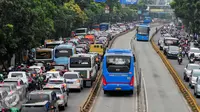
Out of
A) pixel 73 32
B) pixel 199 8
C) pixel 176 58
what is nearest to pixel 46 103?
pixel 176 58

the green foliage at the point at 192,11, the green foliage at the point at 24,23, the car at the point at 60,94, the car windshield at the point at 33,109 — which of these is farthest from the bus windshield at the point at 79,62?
the green foliage at the point at 192,11

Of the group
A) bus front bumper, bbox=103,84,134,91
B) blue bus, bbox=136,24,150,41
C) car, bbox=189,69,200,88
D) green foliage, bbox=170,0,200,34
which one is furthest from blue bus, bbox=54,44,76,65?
blue bus, bbox=136,24,150,41

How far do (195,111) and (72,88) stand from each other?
11.3 metres

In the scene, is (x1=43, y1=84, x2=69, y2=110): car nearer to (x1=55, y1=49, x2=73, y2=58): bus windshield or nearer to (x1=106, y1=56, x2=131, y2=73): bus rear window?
(x1=106, y1=56, x2=131, y2=73): bus rear window

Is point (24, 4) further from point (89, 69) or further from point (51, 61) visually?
point (89, 69)

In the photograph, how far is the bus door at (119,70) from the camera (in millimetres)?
37094

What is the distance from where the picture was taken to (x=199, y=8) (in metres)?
87.4

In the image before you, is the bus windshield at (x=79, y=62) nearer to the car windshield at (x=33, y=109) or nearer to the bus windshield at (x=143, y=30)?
the car windshield at (x=33, y=109)

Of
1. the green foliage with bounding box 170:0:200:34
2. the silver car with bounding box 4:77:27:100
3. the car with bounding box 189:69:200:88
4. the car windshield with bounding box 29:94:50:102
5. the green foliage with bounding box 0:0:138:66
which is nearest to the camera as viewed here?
the car windshield with bounding box 29:94:50:102

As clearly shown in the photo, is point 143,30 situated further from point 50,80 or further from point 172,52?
point 50,80

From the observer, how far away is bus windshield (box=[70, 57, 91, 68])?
42.9 metres

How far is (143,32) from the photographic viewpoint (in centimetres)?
9525

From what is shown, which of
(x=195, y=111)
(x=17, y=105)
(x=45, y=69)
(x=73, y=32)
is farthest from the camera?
(x=73, y=32)

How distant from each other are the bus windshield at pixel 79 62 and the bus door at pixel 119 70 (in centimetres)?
548
